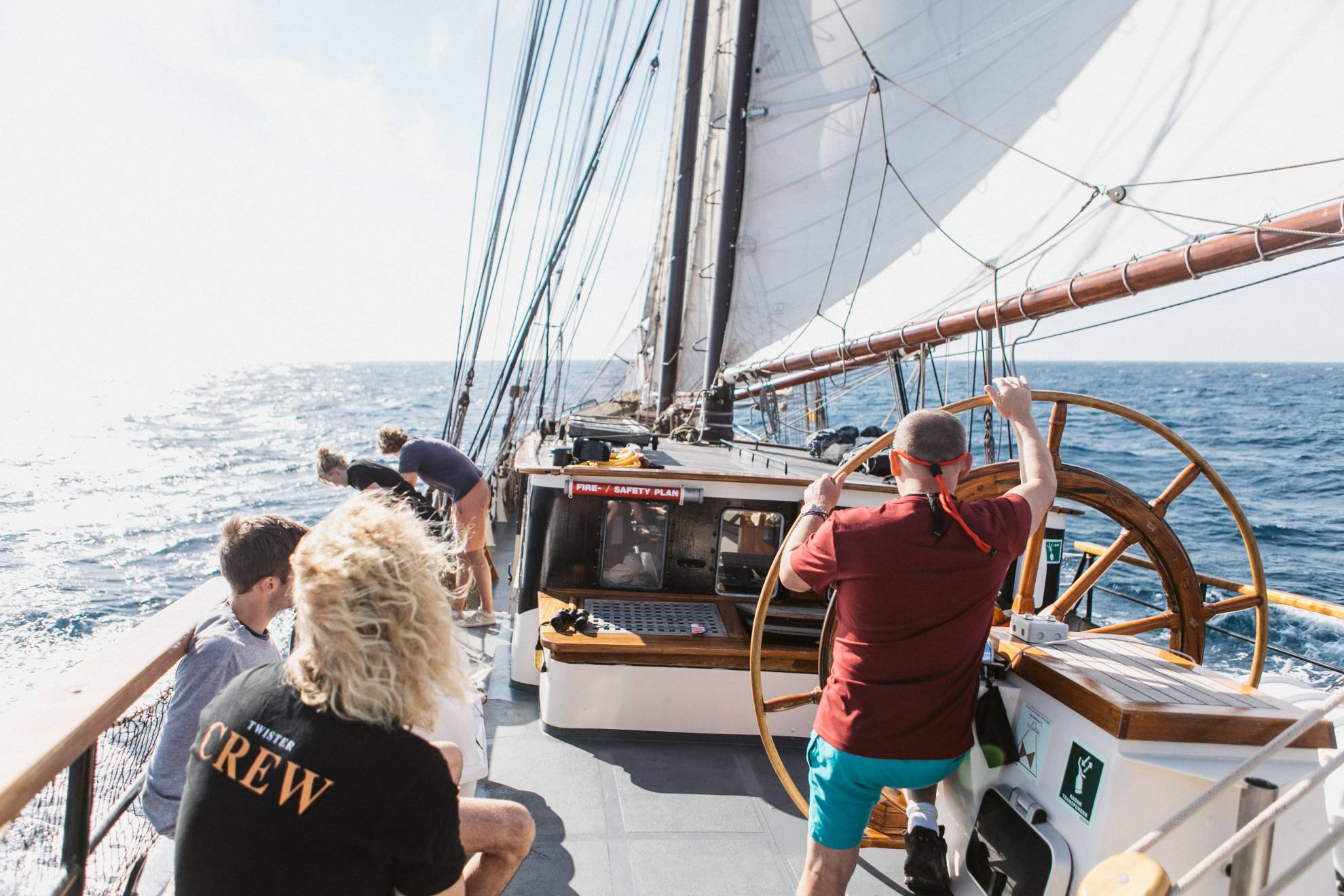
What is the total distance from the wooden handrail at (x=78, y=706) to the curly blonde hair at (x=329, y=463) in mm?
2993

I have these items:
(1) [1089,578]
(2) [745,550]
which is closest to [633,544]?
(2) [745,550]

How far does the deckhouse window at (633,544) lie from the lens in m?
5.28

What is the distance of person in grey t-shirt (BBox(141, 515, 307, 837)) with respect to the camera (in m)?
2.43

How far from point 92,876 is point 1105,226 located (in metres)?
5.78

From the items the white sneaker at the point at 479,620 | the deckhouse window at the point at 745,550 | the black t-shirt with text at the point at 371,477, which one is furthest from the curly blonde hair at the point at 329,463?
the deckhouse window at the point at 745,550

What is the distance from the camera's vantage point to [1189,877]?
1496 millimetres

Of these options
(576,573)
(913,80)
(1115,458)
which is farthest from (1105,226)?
(1115,458)

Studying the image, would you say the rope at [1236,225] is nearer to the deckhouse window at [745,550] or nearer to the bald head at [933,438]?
the bald head at [933,438]

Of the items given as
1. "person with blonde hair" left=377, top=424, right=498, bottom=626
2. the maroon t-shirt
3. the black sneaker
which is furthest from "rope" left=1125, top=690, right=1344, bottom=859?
"person with blonde hair" left=377, top=424, right=498, bottom=626

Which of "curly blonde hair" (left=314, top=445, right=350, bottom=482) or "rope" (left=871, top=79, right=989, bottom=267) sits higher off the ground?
"rope" (left=871, top=79, right=989, bottom=267)

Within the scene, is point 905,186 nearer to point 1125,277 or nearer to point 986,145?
point 986,145

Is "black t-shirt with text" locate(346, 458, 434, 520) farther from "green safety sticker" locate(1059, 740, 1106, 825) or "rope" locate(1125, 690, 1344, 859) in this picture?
"rope" locate(1125, 690, 1344, 859)

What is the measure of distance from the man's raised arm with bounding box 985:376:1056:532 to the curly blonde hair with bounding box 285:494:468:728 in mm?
1698

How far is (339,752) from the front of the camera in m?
1.58
